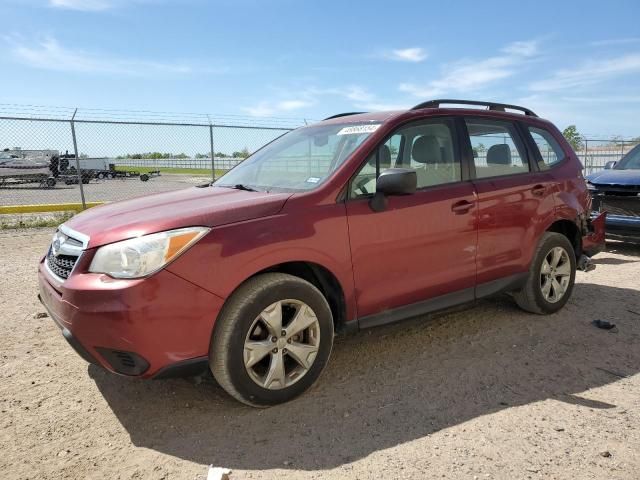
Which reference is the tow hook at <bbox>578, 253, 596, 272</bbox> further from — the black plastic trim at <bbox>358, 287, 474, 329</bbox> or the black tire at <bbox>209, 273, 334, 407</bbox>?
the black tire at <bbox>209, 273, 334, 407</bbox>

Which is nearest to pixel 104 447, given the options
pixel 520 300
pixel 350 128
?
pixel 350 128

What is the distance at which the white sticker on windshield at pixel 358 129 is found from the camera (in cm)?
355

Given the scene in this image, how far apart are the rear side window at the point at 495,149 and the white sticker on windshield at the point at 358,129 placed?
3.02ft

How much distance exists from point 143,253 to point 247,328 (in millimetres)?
689

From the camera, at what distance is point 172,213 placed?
2879mm

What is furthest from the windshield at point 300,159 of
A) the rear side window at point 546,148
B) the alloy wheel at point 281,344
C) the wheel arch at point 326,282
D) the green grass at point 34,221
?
the green grass at point 34,221

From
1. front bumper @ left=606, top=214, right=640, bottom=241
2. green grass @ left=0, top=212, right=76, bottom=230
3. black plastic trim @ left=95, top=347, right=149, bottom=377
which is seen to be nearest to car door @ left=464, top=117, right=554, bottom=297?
black plastic trim @ left=95, top=347, right=149, bottom=377

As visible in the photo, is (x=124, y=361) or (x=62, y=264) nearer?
(x=124, y=361)

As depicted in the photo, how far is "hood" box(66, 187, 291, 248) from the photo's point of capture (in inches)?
107

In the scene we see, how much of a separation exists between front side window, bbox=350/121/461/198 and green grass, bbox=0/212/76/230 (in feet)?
29.6

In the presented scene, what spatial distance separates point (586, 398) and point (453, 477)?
1.28 metres

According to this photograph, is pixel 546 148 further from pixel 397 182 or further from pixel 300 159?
pixel 300 159

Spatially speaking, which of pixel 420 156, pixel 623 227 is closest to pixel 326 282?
pixel 420 156

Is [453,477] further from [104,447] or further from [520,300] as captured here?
[520,300]
